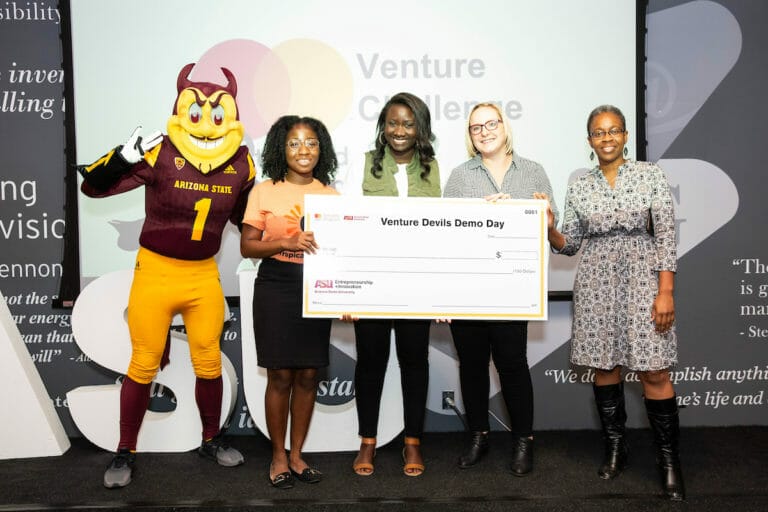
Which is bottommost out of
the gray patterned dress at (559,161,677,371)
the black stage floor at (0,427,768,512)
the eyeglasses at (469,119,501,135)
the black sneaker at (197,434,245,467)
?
the black stage floor at (0,427,768,512)

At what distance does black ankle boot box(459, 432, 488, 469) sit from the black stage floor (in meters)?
0.04

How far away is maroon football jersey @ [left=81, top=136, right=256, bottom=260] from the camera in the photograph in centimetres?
236

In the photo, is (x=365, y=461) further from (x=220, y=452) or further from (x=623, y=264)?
(x=623, y=264)

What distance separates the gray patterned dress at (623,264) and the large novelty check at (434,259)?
21 centimetres

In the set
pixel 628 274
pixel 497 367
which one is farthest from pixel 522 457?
pixel 628 274

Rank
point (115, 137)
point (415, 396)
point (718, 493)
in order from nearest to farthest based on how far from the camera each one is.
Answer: point (718, 493) → point (415, 396) → point (115, 137)

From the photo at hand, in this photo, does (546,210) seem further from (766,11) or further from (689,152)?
(766,11)

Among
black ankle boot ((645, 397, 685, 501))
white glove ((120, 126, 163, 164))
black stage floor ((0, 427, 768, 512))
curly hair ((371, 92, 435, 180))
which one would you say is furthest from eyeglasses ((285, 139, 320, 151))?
black ankle boot ((645, 397, 685, 501))

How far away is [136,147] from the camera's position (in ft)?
7.56

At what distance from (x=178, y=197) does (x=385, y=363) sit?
113 cm

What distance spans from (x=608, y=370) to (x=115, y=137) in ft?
8.86

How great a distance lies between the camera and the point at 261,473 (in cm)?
248

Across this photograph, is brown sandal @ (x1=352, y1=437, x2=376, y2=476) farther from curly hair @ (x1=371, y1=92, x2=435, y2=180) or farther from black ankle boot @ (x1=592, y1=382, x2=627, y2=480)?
curly hair @ (x1=371, y1=92, x2=435, y2=180)

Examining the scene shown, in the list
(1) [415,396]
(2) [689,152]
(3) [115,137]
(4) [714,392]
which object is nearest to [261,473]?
(1) [415,396]
